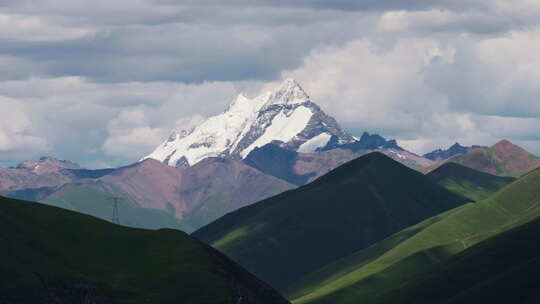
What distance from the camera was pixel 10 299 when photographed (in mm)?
199500
